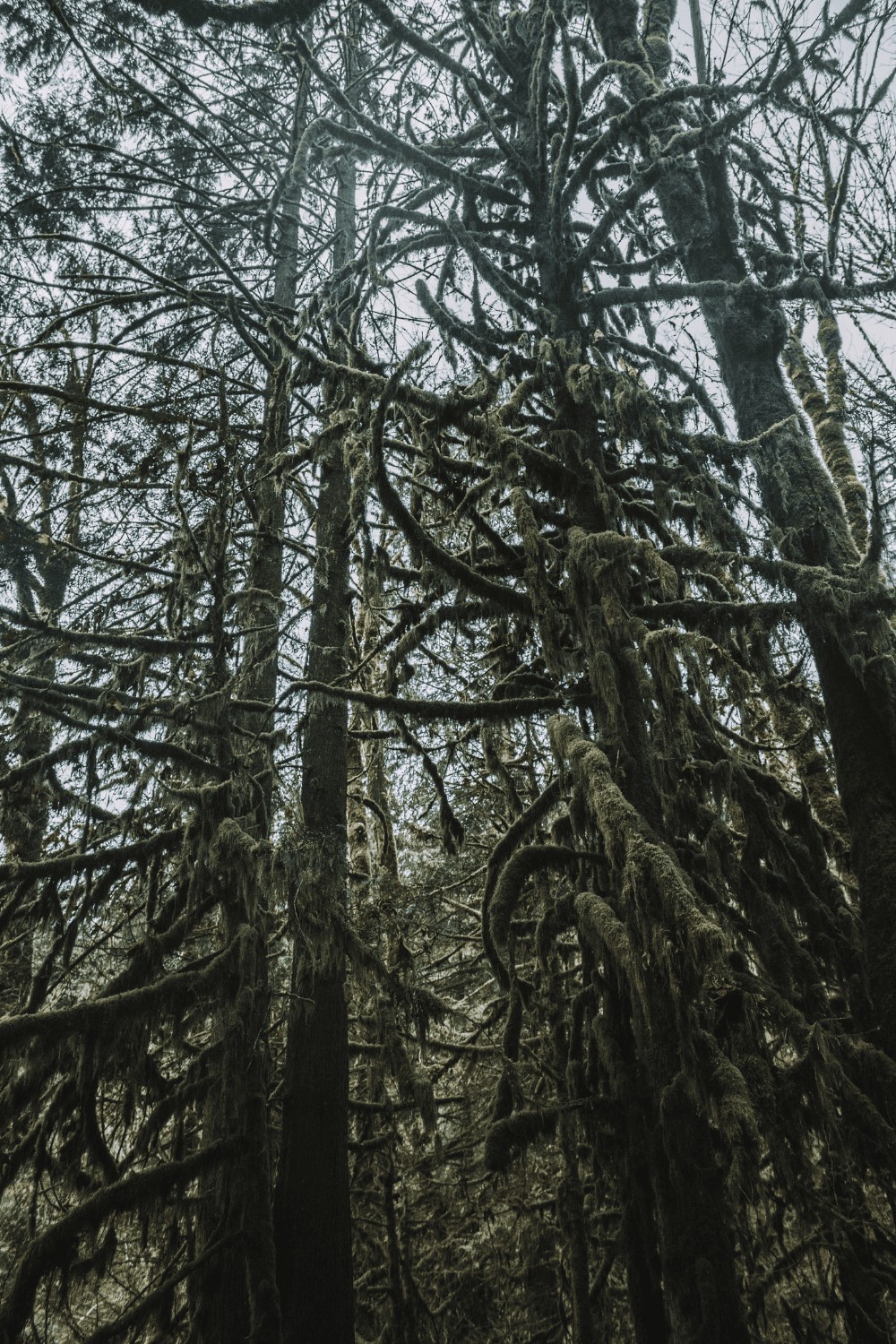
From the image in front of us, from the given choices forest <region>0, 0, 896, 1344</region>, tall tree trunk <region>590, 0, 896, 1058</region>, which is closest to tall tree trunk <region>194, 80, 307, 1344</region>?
forest <region>0, 0, 896, 1344</region>

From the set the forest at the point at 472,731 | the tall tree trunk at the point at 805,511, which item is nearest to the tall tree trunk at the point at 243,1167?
the forest at the point at 472,731

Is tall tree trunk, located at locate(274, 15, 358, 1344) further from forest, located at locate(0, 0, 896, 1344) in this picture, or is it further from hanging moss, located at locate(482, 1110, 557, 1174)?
hanging moss, located at locate(482, 1110, 557, 1174)

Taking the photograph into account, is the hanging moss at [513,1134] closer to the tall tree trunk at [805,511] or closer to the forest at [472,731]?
the forest at [472,731]

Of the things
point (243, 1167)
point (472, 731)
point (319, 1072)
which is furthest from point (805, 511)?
point (243, 1167)

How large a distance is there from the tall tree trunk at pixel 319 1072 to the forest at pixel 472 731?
0.03m

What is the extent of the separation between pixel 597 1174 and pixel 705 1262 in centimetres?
133

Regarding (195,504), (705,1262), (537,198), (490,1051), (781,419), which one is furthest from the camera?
(195,504)

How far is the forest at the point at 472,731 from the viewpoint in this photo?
408 cm

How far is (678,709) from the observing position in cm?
442

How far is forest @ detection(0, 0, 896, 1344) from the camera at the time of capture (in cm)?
408

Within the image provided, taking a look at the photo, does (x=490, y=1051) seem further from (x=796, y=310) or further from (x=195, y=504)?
(x=796, y=310)

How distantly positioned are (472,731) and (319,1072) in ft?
9.13

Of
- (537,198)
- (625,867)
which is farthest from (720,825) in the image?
(537,198)

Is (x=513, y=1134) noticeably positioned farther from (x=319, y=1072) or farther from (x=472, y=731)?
(x=472, y=731)
